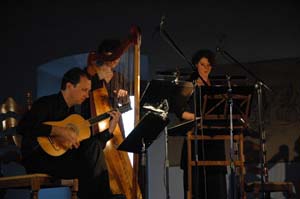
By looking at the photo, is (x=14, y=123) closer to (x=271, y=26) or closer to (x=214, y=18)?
(x=214, y=18)

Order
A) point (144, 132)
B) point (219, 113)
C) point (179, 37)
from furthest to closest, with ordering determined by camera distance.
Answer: point (179, 37)
point (219, 113)
point (144, 132)

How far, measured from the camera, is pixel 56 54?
6.07 meters

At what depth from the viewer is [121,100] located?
4.09m

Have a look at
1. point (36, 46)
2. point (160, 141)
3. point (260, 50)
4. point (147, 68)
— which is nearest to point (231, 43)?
point (260, 50)

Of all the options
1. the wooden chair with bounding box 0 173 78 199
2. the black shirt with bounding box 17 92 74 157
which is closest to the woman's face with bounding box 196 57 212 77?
the black shirt with bounding box 17 92 74 157

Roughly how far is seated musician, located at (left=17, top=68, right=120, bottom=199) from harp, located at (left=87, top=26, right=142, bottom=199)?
0.30ft

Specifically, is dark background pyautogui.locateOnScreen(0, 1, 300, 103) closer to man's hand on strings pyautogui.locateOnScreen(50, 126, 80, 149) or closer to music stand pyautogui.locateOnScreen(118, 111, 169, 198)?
man's hand on strings pyautogui.locateOnScreen(50, 126, 80, 149)

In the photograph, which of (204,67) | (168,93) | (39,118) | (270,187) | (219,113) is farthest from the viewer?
(204,67)

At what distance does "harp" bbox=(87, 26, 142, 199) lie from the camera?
381cm

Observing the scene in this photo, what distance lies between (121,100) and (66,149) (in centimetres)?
61

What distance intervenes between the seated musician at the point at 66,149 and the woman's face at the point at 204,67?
1.22m

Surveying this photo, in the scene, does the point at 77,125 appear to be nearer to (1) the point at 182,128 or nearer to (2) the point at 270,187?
(1) the point at 182,128

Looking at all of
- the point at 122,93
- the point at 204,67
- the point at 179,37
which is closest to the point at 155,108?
the point at 122,93

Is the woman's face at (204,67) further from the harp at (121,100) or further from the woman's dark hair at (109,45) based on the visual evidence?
the woman's dark hair at (109,45)
